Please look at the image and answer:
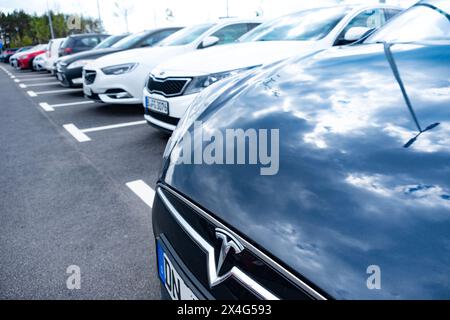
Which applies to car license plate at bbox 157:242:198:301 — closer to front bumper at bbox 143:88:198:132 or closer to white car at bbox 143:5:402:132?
front bumper at bbox 143:88:198:132

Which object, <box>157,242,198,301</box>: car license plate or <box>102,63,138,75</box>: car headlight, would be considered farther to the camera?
<box>102,63,138,75</box>: car headlight

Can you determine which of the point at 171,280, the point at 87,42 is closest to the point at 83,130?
the point at 171,280

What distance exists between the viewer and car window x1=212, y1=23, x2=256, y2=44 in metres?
5.24

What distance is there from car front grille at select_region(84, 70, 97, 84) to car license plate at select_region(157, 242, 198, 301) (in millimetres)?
5010

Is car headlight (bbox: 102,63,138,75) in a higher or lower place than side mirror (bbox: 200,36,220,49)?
lower

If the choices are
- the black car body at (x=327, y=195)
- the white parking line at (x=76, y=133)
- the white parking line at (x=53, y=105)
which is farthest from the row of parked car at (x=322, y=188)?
the white parking line at (x=53, y=105)

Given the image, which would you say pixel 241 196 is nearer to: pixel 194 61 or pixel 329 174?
pixel 329 174

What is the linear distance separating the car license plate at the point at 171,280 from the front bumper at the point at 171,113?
209 cm

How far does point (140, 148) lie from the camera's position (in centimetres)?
381

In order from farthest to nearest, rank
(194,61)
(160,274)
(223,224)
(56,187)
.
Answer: (194,61) → (56,187) → (160,274) → (223,224)

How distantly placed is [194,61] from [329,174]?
9.79 feet

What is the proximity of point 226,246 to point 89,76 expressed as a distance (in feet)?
18.4

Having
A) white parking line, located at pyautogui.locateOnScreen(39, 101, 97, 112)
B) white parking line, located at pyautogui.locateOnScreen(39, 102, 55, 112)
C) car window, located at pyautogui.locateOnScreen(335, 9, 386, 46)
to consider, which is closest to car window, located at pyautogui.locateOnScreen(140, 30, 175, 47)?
white parking line, located at pyautogui.locateOnScreen(39, 101, 97, 112)
